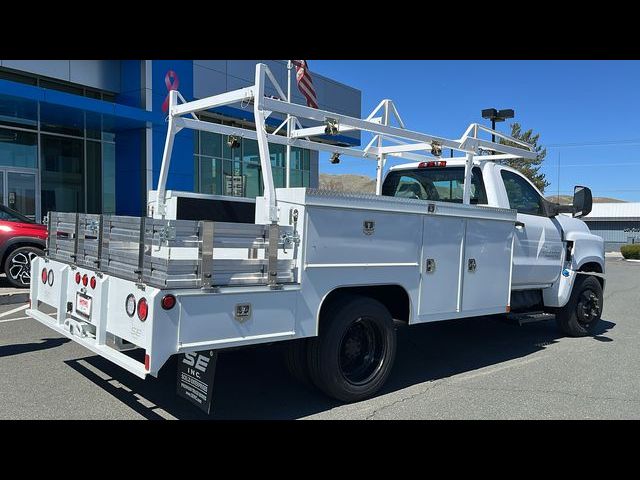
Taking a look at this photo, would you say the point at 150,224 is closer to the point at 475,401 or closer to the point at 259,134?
the point at 259,134

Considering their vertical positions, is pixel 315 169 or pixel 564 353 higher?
pixel 315 169

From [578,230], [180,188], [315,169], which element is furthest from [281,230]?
[315,169]

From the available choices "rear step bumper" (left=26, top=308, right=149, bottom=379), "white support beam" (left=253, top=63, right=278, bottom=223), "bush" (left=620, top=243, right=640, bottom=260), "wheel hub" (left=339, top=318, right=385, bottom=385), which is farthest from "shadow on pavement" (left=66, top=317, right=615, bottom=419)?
"bush" (left=620, top=243, right=640, bottom=260)

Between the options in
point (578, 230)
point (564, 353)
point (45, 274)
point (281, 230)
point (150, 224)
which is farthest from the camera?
point (578, 230)

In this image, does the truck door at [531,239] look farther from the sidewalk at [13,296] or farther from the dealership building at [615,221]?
the dealership building at [615,221]

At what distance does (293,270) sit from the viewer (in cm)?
401

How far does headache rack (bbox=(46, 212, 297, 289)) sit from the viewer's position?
11.3 feet

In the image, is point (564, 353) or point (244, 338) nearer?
point (244, 338)

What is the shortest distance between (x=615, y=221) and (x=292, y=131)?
2440 inches

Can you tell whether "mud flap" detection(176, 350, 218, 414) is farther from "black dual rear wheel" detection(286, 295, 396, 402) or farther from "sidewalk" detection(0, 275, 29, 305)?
"sidewalk" detection(0, 275, 29, 305)

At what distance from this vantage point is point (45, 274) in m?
5.16

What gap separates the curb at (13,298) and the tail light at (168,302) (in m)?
6.38

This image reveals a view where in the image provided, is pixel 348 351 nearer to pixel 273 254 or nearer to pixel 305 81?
pixel 273 254
